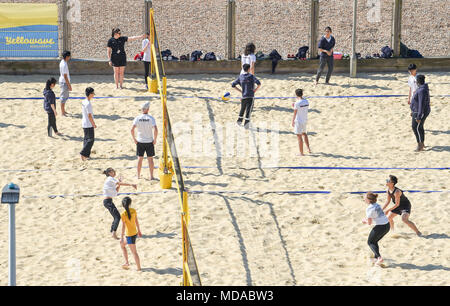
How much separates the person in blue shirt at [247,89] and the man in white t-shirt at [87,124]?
321cm

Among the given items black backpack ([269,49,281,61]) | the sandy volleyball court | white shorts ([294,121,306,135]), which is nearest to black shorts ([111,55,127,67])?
the sandy volleyball court

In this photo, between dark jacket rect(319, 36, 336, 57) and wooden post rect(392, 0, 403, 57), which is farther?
wooden post rect(392, 0, 403, 57)

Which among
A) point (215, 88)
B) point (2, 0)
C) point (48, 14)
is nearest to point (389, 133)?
point (215, 88)

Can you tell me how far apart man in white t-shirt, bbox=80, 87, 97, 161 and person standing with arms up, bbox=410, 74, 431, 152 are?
20.4 feet

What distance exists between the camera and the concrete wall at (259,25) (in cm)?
2544

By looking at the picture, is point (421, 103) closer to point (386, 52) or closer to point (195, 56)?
point (386, 52)

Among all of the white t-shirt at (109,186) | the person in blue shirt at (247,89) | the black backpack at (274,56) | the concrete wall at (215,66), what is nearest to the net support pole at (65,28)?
the concrete wall at (215,66)

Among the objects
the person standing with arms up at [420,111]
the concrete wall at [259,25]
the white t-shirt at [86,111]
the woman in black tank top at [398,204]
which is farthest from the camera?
the concrete wall at [259,25]

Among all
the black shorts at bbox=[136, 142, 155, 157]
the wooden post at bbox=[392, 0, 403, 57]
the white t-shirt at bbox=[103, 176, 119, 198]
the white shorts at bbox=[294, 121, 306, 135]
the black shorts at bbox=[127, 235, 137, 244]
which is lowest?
the black shorts at bbox=[127, 235, 137, 244]

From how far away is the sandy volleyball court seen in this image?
13.1 meters

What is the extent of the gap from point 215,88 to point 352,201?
6.76 m

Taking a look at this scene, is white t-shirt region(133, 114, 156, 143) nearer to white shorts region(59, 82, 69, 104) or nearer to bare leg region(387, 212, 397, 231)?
white shorts region(59, 82, 69, 104)

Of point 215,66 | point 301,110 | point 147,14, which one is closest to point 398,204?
point 301,110

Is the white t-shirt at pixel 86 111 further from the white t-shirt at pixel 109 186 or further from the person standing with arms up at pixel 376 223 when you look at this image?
the person standing with arms up at pixel 376 223
